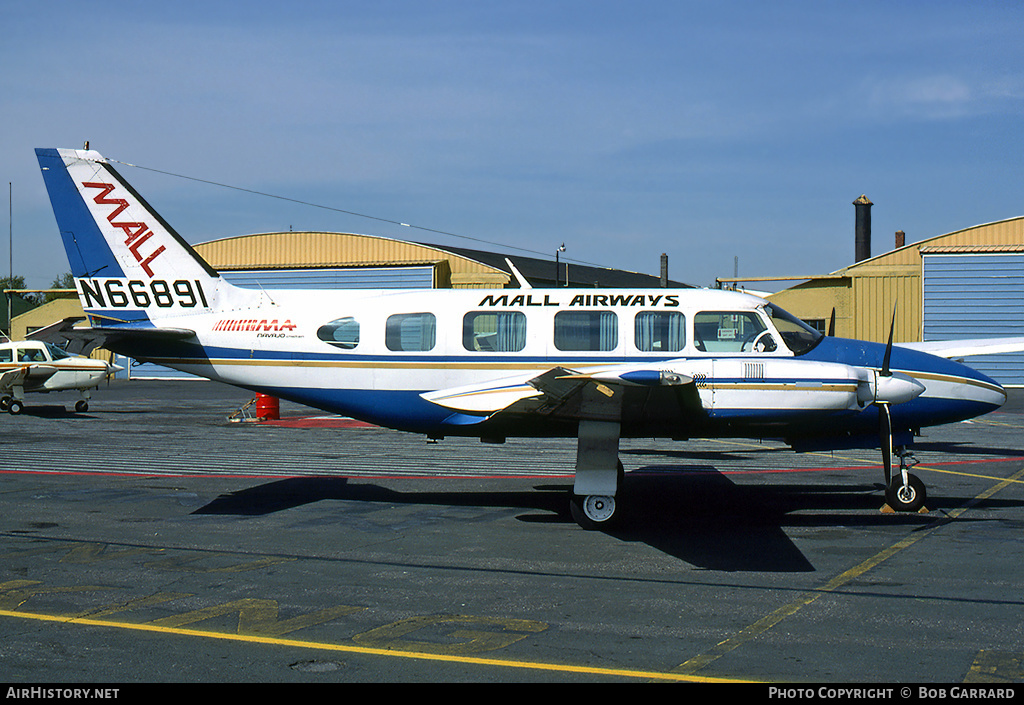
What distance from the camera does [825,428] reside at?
12742mm

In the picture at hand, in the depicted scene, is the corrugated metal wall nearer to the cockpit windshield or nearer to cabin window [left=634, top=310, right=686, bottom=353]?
the cockpit windshield

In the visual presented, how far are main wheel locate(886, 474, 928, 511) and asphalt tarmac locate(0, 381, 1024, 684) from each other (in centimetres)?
22

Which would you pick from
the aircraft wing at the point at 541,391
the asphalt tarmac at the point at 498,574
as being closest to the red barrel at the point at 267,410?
the asphalt tarmac at the point at 498,574

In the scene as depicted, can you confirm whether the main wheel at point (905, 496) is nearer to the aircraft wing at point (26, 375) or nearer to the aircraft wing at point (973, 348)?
the aircraft wing at point (973, 348)

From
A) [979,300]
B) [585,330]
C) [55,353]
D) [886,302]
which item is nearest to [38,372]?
[55,353]

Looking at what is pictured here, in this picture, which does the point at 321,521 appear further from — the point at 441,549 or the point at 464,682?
the point at 464,682

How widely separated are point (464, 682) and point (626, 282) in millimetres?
74560

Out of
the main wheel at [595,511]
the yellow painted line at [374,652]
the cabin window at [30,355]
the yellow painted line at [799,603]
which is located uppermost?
the cabin window at [30,355]

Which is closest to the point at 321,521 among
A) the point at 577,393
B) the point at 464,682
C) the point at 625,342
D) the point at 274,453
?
the point at 577,393

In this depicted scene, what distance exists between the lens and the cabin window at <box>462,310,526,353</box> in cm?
1334

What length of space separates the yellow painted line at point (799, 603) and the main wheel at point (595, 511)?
336 centimetres

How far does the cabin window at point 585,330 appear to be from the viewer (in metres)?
13.2

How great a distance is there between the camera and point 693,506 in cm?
1382

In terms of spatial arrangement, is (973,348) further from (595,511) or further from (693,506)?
(595,511)
